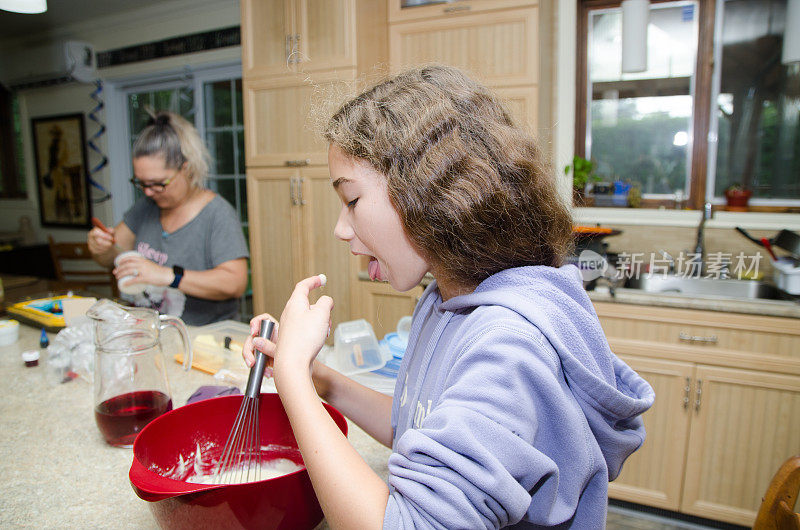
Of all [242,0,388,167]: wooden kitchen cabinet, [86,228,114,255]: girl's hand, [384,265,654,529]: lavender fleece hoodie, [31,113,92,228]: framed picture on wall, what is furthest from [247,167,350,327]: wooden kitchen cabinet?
[31,113,92,228]: framed picture on wall

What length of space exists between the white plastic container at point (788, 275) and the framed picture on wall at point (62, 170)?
17.3 ft

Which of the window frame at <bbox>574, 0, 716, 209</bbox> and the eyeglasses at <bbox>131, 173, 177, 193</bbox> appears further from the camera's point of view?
the window frame at <bbox>574, 0, 716, 209</bbox>

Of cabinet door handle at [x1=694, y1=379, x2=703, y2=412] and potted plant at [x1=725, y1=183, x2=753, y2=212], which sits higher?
potted plant at [x1=725, y1=183, x2=753, y2=212]

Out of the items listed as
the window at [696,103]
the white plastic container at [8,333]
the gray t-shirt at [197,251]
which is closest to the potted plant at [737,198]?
the window at [696,103]

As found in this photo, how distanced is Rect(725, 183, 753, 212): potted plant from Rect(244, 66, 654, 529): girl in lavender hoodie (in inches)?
90.6

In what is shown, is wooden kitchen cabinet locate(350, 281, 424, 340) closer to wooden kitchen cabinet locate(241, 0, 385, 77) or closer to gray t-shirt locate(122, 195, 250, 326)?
gray t-shirt locate(122, 195, 250, 326)

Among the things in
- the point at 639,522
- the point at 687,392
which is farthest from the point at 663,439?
the point at 639,522

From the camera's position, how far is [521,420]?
46 cm

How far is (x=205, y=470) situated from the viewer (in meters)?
0.79

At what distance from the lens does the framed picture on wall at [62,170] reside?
489 centimetres

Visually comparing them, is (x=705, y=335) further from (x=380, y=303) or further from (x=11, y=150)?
(x=11, y=150)

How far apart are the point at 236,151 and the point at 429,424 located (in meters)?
3.83

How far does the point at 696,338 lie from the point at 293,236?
76.2 inches

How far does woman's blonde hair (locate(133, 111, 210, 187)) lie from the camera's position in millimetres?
1908
